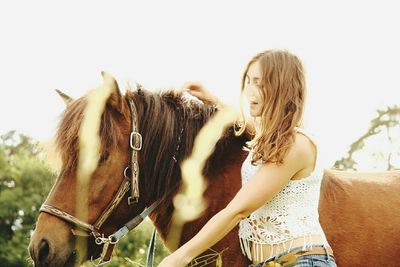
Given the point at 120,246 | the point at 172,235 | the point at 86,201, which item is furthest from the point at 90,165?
the point at 120,246

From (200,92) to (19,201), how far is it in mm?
14430

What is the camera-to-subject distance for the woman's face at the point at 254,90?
3.23 meters

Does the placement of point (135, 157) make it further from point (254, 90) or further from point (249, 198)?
point (249, 198)

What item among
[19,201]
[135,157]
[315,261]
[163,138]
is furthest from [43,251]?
[19,201]

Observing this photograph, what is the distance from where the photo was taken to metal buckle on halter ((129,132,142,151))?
3.90 metres

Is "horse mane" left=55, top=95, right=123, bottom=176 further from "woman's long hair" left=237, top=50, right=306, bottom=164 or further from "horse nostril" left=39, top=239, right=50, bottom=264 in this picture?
"woman's long hair" left=237, top=50, right=306, bottom=164

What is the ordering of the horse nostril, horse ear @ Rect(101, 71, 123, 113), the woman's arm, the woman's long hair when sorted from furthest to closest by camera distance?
horse ear @ Rect(101, 71, 123, 113), the horse nostril, the woman's long hair, the woman's arm

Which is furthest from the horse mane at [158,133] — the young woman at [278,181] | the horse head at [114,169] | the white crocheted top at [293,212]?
the white crocheted top at [293,212]

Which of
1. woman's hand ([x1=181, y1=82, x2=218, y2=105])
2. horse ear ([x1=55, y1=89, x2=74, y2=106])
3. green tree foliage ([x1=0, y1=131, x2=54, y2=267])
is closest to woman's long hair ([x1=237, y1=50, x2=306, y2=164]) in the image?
woman's hand ([x1=181, y1=82, x2=218, y2=105])

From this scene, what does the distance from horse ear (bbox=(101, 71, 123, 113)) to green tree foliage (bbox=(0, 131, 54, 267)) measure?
1255 centimetres

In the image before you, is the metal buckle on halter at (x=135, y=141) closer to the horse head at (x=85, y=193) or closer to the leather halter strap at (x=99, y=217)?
the horse head at (x=85, y=193)

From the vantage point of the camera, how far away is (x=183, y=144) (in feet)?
13.5

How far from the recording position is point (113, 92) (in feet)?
12.8

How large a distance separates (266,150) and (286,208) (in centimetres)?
37
